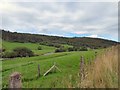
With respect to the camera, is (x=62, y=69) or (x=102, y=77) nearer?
(x=102, y=77)

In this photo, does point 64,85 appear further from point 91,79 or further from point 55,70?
point 55,70

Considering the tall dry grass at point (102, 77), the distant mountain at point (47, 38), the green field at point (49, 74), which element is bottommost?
the green field at point (49, 74)

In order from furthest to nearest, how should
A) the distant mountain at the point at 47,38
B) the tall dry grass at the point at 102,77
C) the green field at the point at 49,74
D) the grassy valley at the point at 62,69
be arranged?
the distant mountain at the point at 47,38 < the green field at the point at 49,74 < the grassy valley at the point at 62,69 < the tall dry grass at the point at 102,77

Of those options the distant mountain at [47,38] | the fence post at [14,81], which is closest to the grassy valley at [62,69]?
the fence post at [14,81]

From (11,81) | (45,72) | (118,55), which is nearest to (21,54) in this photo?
(45,72)

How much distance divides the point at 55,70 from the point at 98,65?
1727 centimetres

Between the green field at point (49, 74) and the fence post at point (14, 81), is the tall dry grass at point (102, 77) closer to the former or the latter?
the green field at point (49, 74)

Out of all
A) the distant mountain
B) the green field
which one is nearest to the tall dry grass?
the green field

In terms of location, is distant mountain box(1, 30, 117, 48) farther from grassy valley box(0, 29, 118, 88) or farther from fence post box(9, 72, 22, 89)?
fence post box(9, 72, 22, 89)

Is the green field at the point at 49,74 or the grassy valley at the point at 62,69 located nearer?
the grassy valley at the point at 62,69

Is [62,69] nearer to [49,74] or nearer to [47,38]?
[49,74]

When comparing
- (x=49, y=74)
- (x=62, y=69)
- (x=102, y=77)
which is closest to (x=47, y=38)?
(x=62, y=69)

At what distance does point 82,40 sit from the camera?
13625 cm

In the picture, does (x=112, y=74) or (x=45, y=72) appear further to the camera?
(x=45, y=72)
